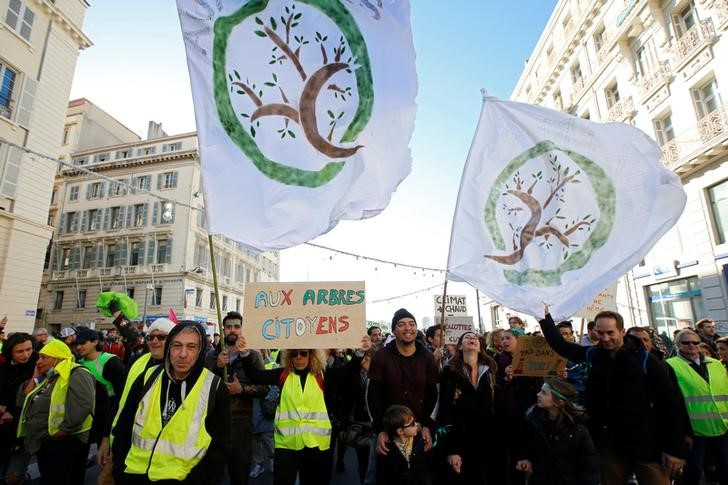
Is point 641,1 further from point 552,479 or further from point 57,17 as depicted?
point 57,17

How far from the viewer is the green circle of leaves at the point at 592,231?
4.76 m

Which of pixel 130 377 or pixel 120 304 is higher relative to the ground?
pixel 120 304

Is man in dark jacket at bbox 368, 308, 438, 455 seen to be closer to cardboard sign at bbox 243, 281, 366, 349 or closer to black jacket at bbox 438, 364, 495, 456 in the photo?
black jacket at bbox 438, 364, 495, 456

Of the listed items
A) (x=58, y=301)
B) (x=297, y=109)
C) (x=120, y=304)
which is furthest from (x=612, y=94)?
(x=58, y=301)

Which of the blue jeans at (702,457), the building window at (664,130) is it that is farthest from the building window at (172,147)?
the blue jeans at (702,457)

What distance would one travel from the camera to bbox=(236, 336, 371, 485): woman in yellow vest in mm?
3676

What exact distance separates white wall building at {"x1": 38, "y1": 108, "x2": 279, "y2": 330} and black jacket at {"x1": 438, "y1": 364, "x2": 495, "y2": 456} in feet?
102

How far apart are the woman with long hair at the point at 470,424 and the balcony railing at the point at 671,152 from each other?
16.0 m

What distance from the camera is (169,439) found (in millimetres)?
2525

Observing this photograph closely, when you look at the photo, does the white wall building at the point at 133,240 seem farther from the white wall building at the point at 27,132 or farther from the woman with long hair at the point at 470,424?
the woman with long hair at the point at 470,424

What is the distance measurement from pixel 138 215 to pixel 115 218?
243cm

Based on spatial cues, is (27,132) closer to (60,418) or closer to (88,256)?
(60,418)

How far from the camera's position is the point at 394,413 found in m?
3.64

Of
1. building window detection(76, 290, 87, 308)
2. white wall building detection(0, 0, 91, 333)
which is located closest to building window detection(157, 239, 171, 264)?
building window detection(76, 290, 87, 308)
